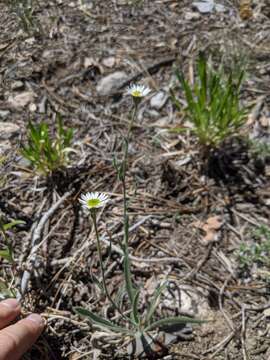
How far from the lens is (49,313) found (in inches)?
66.8

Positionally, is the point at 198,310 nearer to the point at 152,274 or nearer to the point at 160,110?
the point at 152,274

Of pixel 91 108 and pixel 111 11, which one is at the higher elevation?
pixel 111 11

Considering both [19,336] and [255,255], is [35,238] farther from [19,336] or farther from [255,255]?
[255,255]

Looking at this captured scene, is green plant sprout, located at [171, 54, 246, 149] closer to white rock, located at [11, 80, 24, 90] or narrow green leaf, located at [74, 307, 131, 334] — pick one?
white rock, located at [11, 80, 24, 90]

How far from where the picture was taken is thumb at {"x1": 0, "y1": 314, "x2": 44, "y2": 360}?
1.48 metres

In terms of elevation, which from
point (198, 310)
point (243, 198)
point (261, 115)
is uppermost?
point (261, 115)

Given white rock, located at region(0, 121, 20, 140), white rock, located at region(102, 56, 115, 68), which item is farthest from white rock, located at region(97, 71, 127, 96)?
white rock, located at region(0, 121, 20, 140)

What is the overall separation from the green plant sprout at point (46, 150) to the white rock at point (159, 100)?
1.49 feet

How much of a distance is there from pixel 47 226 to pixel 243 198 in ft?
2.56

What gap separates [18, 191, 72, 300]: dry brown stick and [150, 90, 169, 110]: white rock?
0.62 metres

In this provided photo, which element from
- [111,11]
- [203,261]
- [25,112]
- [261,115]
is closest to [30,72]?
[25,112]

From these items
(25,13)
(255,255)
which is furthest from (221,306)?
(25,13)

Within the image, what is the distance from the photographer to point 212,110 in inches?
79.7

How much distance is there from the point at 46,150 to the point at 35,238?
348 millimetres
